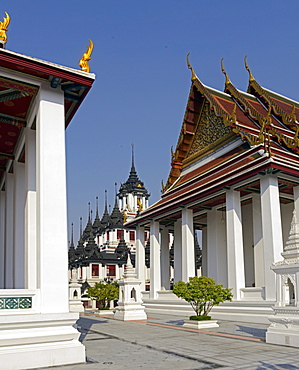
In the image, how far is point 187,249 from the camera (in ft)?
68.5

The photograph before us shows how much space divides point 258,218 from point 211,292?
6.30 m

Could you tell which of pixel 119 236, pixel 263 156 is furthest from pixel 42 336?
pixel 119 236

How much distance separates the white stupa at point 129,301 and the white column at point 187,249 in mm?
2638

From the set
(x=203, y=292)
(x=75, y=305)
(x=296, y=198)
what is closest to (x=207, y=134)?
(x=296, y=198)

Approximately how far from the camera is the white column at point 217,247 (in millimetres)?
21766

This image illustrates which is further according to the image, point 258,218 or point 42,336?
point 258,218

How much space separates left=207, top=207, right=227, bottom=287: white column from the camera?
21766mm

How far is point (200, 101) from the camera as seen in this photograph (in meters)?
24.5

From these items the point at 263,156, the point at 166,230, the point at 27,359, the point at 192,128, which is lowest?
the point at 27,359

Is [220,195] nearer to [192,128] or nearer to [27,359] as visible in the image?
[192,128]

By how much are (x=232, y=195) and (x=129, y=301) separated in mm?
6332

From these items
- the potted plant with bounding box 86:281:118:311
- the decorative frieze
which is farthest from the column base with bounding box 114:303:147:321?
the decorative frieze

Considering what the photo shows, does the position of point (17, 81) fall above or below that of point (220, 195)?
above

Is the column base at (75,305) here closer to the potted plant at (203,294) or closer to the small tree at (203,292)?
the potted plant at (203,294)
